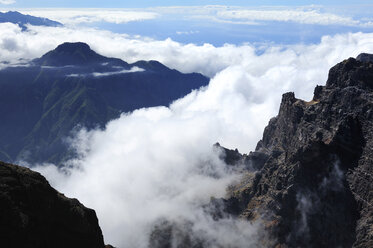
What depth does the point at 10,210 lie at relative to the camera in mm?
51812

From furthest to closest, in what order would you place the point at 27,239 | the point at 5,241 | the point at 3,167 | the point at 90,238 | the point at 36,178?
the point at 90,238 → the point at 36,178 → the point at 3,167 → the point at 27,239 → the point at 5,241

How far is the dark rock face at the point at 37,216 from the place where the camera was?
51.1 m

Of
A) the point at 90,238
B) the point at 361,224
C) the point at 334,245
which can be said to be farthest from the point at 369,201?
the point at 90,238

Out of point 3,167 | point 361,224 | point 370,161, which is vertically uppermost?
point 3,167

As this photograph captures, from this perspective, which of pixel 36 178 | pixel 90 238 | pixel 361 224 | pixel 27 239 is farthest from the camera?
pixel 361 224

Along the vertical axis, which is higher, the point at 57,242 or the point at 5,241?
the point at 5,241

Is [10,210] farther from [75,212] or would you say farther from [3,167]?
[75,212]

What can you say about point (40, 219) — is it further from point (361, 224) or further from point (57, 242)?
point (361, 224)

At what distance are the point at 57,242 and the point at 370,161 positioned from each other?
183 m

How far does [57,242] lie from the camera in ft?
194

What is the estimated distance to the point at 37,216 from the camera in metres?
56.8

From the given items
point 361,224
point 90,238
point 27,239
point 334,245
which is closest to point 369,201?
point 361,224

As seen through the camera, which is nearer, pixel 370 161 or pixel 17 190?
pixel 17 190

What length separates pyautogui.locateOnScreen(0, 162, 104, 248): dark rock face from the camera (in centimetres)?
5109
